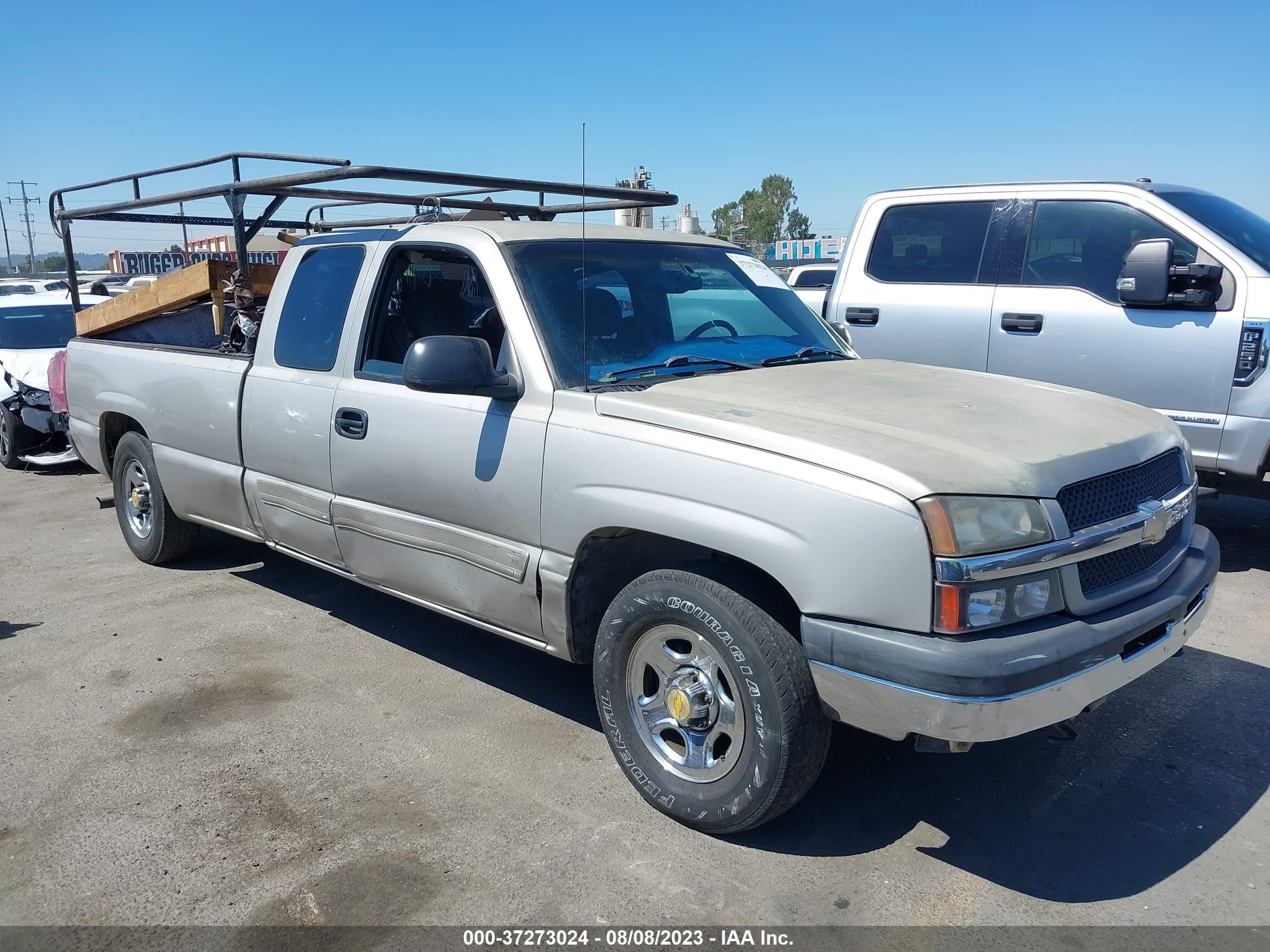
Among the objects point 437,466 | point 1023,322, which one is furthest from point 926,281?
point 437,466

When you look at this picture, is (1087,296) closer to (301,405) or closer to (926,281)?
(926,281)

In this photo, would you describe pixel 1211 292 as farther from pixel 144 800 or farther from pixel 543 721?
pixel 144 800

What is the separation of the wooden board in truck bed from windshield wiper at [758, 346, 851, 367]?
321 centimetres

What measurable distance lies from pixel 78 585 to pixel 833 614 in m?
4.95

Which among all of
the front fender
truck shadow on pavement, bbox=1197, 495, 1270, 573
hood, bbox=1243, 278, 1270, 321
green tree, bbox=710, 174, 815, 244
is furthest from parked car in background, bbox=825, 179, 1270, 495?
green tree, bbox=710, 174, 815, 244

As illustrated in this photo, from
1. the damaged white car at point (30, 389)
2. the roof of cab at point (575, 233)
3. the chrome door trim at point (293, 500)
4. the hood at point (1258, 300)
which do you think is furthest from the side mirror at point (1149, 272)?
the damaged white car at point (30, 389)

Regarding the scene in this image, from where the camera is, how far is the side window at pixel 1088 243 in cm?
584

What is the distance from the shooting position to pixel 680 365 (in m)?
3.70

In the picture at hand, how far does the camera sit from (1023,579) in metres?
2.65

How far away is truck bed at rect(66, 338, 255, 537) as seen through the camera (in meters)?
4.91

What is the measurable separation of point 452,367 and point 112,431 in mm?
3783

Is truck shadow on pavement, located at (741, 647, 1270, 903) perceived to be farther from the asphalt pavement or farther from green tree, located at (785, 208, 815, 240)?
green tree, located at (785, 208, 815, 240)

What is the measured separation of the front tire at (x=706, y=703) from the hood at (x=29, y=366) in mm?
8299

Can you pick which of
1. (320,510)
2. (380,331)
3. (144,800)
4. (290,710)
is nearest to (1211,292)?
(380,331)
